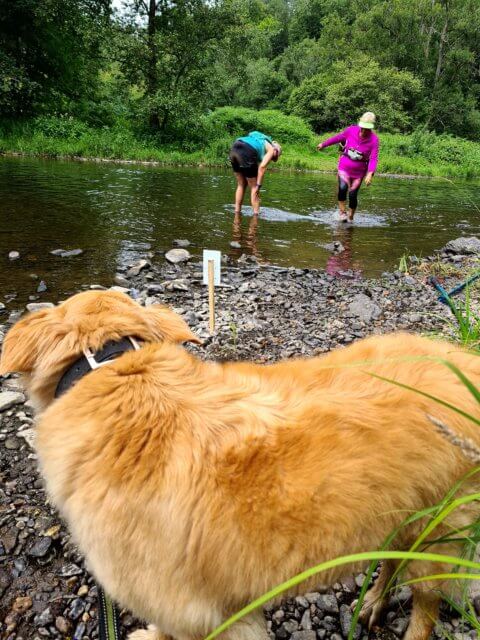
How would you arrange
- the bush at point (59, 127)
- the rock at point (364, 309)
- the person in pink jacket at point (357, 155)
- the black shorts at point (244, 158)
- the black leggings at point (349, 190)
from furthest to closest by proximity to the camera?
1. the bush at point (59, 127)
2. the black leggings at point (349, 190)
3. the person in pink jacket at point (357, 155)
4. the black shorts at point (244, 158)
5. the rock at point (364, 309)

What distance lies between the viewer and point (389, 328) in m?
5.23

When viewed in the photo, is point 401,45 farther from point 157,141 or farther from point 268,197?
point 268,197

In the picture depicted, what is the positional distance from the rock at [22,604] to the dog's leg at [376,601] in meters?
1.72

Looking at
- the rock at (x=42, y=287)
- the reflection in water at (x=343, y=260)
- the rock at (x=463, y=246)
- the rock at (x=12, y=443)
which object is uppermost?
the rock at (x=463, y=246)

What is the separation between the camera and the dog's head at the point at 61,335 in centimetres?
169

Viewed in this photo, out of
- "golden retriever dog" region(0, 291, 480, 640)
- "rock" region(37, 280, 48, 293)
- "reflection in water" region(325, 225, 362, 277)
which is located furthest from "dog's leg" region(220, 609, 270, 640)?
"reflection in water" region(325, 225, 362, 277)

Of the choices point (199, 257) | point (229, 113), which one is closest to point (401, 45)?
point (229, 113)

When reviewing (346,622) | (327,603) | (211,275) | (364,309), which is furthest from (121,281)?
(346,622)

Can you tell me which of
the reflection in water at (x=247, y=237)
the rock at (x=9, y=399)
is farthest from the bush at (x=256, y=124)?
the rock at (x=9, y=399)

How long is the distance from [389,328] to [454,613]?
11.3 ft

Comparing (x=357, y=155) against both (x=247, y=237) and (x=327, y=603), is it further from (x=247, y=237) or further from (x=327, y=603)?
(x=327, y=603)

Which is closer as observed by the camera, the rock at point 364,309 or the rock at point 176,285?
the rock at point 364,309

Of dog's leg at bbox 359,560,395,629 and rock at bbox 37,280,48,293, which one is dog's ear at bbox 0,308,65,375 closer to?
dog's leg at bbox 359,560,395,629

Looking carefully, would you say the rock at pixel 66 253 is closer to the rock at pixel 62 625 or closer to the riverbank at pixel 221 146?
the rock at pixel 62 625
